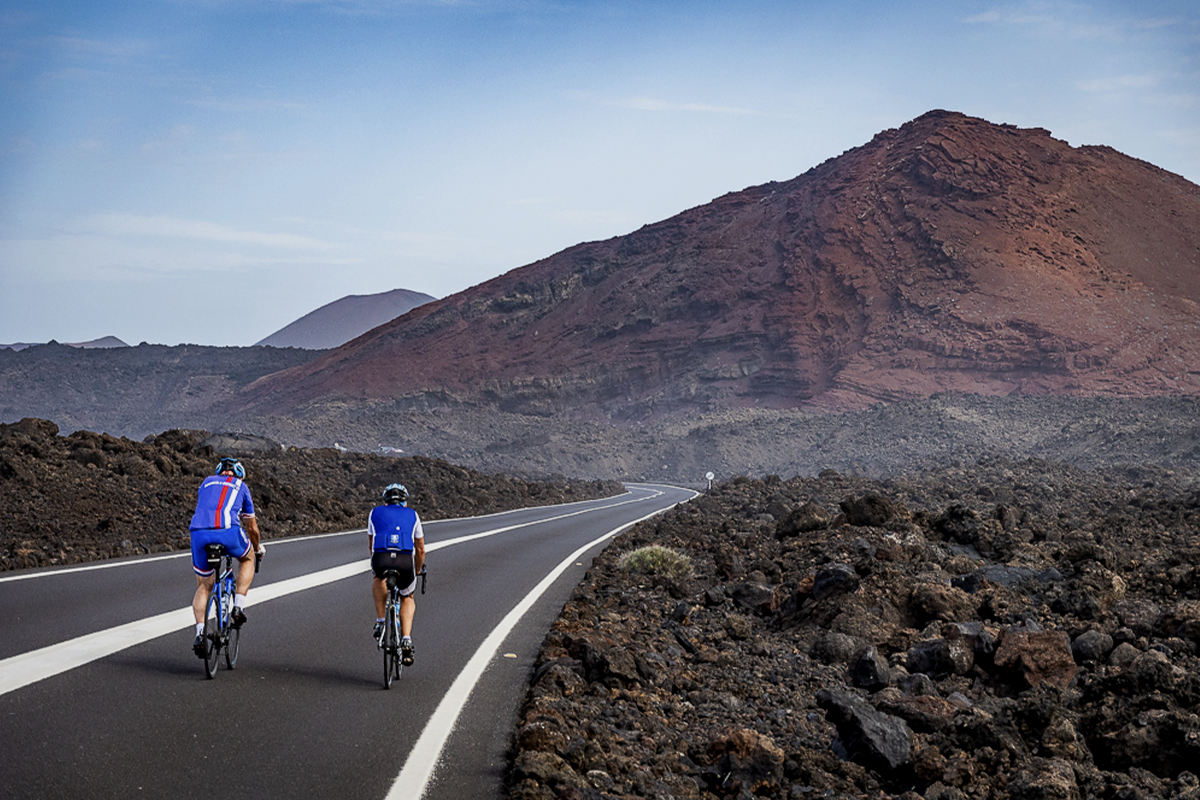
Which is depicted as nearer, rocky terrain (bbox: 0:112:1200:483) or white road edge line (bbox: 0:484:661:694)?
white road edge line (bbox: 0:484:661:694)

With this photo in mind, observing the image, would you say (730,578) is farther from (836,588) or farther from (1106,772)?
(1106,772)

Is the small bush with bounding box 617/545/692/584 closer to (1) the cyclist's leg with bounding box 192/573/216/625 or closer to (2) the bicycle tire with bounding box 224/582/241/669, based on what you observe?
(2) the bicycle tire with bounding box 224/582/241/669

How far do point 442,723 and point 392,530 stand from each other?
1541mm

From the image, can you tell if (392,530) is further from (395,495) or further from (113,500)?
(113,500)

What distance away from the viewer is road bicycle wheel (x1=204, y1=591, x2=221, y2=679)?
705 cm

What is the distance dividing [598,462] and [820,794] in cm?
7066

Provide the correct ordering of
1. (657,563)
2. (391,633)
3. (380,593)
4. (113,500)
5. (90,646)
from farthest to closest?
(113,500) < (657,563) < (90,646) < (380,593) < (391,633)

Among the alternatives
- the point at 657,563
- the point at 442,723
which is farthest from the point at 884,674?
the point at 657,563

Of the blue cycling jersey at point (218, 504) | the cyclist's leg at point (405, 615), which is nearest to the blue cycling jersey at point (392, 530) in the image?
the cyclist's leg at point (405, 615)

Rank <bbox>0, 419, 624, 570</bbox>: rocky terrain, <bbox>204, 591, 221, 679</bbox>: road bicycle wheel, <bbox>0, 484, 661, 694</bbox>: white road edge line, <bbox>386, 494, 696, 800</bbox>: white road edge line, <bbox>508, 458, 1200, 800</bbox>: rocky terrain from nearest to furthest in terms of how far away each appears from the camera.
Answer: <bbox>386, 494, 696, 800</bbox>: white road edge line, <bbox>508, 458, 1200, 800</bbox>: rocky terrain, <bbox>0, 484, 661, 694</bbox>: white road edge line, <bbox>204, 591, 221, 679</bbox>: road bicycle wheel, <bbox>0, 419, 624, 570</bbox>: rocky terrain

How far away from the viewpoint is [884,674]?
25.7ft

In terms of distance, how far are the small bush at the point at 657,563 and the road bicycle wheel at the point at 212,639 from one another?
26.2 ft

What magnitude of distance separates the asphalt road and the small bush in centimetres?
228

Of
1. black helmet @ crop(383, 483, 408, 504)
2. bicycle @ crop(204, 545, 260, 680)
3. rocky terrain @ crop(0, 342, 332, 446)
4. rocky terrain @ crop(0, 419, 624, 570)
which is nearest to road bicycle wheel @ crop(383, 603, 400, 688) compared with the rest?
black helmet @ crop(383, 483, 408, 504)
